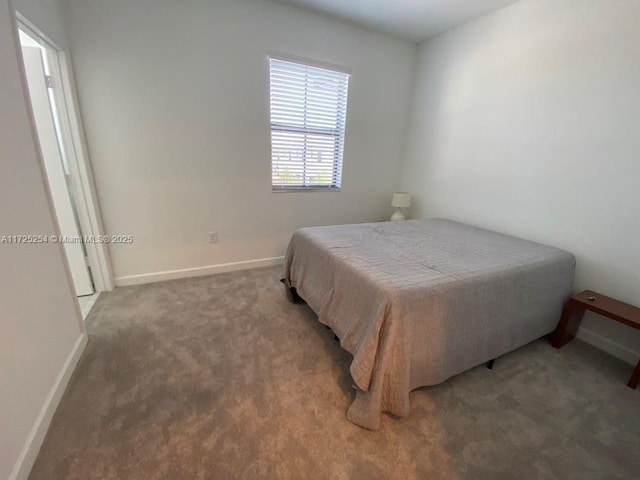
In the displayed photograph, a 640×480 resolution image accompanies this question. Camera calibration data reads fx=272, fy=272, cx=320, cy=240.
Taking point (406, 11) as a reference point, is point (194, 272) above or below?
below

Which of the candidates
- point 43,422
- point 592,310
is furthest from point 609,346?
point 43,422

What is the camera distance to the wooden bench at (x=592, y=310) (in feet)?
5.45

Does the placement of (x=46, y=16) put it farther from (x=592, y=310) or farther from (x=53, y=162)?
(x=592, y=310)

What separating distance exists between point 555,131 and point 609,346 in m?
1.67

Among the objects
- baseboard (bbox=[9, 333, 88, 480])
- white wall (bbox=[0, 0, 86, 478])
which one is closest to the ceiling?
white wall (bbox=[0, 0, 86, 478])

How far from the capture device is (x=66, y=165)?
2168 millimetres

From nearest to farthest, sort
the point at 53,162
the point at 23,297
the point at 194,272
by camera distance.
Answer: the point at 23,297, the point at 53,162, the point at 194,272

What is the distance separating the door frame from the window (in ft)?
5.25

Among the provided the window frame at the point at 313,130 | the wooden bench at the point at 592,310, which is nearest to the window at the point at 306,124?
the window frame at the point at 313,130

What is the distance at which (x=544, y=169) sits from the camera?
228 centimetres

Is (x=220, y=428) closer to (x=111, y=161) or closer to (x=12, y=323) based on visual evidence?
(x=12, y=323)

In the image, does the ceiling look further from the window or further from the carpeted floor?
the carpeted floor

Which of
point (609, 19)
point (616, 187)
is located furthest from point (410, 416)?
point (609, 19)

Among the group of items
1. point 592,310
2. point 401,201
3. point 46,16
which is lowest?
point 592,310
